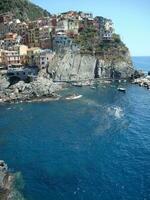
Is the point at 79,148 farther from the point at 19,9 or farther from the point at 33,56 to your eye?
the point at 19,9

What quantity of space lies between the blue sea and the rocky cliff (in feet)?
86.0

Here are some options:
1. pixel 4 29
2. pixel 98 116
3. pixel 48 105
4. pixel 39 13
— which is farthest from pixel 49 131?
pixel 39 13

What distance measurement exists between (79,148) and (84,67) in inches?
2705

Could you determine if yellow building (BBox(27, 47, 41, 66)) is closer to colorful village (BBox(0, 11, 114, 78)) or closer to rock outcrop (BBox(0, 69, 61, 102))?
colorful village (BBox(0, 11, 114, 78))

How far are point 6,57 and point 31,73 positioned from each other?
1072 cm

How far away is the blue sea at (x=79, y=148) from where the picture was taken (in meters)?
46.7

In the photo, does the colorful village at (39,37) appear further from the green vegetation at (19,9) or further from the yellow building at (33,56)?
the green vegetation at (19,9)

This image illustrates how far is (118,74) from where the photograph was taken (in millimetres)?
132375

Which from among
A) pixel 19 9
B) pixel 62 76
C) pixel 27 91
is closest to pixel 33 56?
pixel 62 76

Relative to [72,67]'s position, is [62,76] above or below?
below

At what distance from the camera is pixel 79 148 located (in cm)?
6147

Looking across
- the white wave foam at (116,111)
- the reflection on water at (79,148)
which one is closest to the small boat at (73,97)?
the reflection on water at (79,148)

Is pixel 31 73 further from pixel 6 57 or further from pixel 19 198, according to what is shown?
pixel 19 198

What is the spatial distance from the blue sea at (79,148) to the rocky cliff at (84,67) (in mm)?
26205
